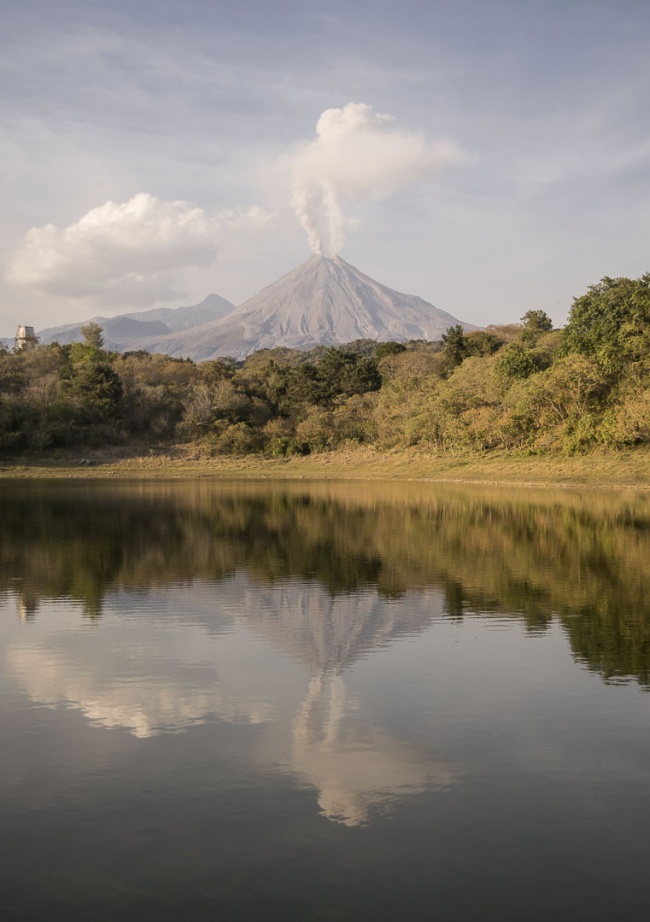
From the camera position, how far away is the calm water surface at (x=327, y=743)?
195 inches

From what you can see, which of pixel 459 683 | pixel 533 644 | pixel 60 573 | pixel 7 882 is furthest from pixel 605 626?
pixel 60 573

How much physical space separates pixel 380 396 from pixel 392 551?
47.4 metres

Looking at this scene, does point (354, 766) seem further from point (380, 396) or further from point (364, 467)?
point (380, 396)

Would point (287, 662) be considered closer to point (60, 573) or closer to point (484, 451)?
point (60, 573)

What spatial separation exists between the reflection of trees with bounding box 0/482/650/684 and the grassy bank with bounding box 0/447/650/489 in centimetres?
828

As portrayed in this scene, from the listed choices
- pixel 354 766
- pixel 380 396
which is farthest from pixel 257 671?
pixel 380 396

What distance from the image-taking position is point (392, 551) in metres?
19.3

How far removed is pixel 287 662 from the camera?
9805 millimetres

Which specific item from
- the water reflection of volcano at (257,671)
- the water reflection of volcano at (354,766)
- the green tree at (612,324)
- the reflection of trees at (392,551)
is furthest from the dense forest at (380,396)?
the water reflection of volcano at (354,766)

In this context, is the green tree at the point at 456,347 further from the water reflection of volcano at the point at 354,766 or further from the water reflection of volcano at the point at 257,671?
the water reflection of volcano at the point at 354,766

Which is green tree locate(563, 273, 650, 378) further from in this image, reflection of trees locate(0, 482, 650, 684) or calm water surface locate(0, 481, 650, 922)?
calm water surface locate(0, 481, 650, 922)

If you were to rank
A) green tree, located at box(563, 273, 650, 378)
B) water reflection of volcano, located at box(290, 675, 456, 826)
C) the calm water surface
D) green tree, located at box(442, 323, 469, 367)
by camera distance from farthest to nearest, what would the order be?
green tree, located at box(442, 323, 469, 367)
green tree, located at box(563, 273, 650, 378)
water reflection of volcano, located at box(290, 675, 456, 826)
the calm water surface

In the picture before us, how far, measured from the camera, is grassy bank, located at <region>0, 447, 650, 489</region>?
42750 mm

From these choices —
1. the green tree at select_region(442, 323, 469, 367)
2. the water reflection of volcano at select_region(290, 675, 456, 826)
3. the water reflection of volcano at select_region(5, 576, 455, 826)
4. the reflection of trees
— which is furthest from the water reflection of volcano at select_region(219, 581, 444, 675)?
the green tree at select_region(442, 323, 469, 367)
